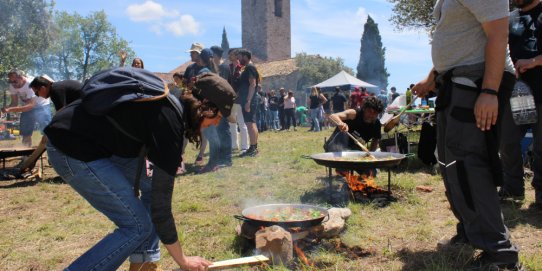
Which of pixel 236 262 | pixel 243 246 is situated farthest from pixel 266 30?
pixel 236 262

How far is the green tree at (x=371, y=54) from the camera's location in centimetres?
4756

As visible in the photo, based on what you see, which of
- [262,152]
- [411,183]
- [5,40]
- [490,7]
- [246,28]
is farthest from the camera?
[246,28]

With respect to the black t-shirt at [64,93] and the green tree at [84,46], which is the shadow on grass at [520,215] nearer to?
the black t-shirt at [64,93]

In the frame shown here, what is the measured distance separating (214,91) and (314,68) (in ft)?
133

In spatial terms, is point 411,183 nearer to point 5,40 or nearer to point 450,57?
point 450,57

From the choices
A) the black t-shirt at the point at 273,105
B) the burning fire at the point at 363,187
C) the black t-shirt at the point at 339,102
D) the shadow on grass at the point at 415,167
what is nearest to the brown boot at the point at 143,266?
the burning fire at the point at 363,187

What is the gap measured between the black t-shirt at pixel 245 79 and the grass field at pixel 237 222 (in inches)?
76.9

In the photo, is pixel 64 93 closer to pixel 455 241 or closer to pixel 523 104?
pixel 455 241

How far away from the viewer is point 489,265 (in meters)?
2.43

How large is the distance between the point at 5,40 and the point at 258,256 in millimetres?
24646

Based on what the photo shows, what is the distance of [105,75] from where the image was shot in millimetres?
1949

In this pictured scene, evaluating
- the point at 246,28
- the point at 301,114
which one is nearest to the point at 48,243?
the point at 301,114

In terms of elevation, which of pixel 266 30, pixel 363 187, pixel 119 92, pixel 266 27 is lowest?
pixel 363 187

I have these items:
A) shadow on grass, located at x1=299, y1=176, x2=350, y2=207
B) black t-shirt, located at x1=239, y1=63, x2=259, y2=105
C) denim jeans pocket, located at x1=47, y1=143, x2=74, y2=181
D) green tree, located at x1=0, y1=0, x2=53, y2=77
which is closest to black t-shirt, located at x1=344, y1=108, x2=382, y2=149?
shadow on grass, located at x1=299, y1=176, x2=350, y2=207
